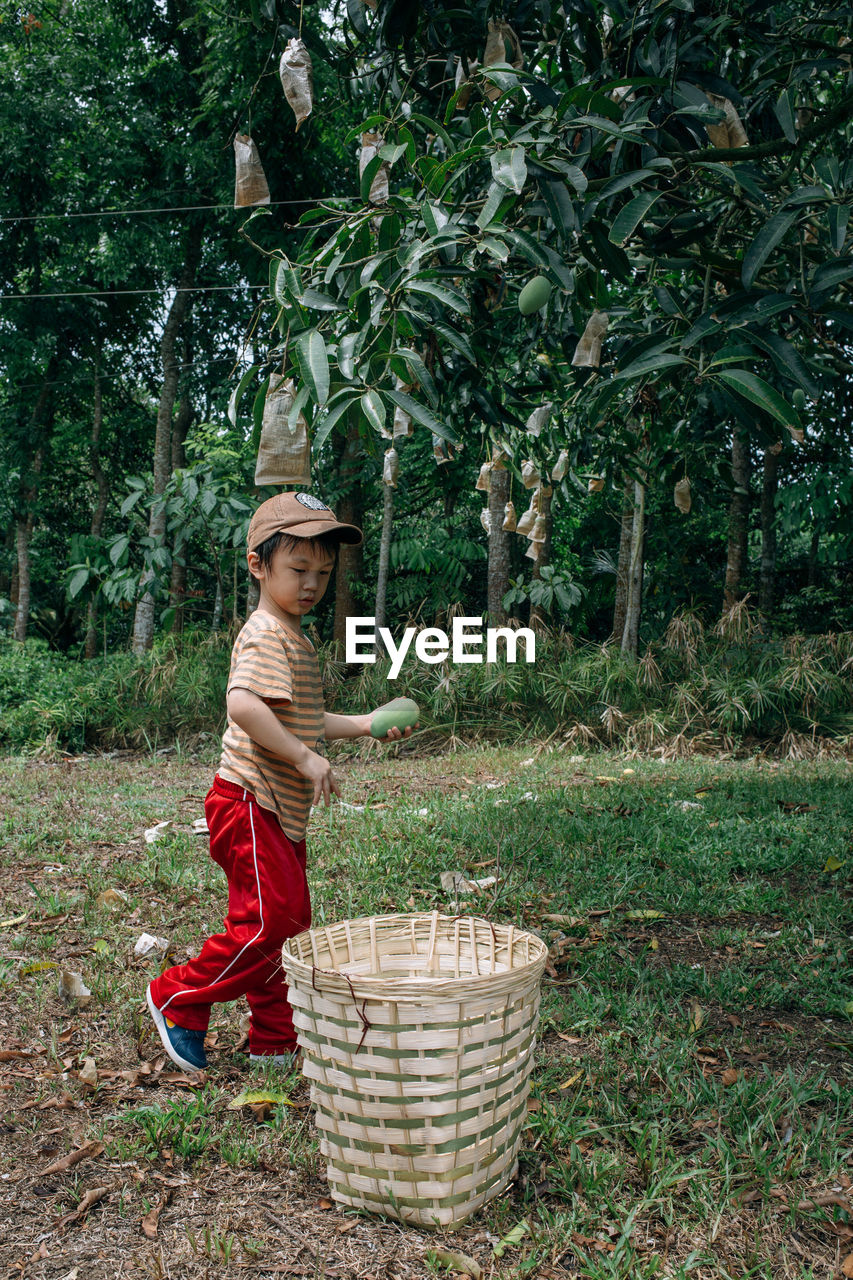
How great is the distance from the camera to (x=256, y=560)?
2539 mm

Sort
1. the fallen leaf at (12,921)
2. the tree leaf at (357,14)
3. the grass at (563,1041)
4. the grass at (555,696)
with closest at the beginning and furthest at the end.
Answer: the grass at (563,1041)
the tree leaf at (357,14)
the fallen leaf at (12,921)
the grass at (555,696)

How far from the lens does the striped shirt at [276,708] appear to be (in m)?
2.34

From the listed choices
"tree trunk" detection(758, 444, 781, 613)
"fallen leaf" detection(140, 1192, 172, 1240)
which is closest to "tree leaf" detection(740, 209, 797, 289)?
"fallen leaf" detection(140, 1192, 172, 1240)

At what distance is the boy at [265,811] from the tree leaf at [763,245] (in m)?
1.11

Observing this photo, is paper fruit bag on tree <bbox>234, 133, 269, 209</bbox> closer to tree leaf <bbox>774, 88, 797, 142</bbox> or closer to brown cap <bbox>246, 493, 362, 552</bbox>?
brown cap <bbox>246, 493, 362, 552</bbox>

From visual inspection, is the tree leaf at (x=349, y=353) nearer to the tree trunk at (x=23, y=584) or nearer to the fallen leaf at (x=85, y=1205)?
the fallen leaf at (x=85, y=1205)

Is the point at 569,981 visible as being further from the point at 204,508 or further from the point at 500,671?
the point at 204,508

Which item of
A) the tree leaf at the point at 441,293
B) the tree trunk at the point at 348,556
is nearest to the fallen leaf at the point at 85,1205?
the tree leaf at the point at 441,293

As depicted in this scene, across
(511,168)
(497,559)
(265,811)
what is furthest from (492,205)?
(497,559)

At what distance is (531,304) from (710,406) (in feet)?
6.64

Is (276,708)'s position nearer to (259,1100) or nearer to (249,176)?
(259,1100)

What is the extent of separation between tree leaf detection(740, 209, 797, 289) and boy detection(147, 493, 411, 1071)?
111cm

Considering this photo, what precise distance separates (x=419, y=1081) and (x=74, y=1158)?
2.94 ft

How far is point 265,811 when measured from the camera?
2.45 meters
